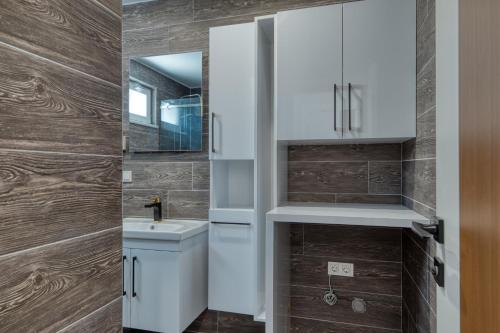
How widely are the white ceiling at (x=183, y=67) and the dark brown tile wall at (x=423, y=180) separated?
159cm

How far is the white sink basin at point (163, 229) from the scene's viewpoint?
196 centimetres

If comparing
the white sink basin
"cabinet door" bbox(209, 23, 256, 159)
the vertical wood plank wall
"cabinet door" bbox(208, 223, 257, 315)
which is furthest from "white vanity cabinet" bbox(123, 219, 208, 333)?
the vertical wood plank wall

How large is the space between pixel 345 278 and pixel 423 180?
0.97 meters

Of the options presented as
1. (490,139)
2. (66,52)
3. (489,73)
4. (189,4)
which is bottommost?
(490,139)

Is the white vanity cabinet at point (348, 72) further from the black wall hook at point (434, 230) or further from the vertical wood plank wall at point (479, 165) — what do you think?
the vertical wood plank wall at point (479, 165)

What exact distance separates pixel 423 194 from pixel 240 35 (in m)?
1.58

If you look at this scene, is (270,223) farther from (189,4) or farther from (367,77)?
(189,4)

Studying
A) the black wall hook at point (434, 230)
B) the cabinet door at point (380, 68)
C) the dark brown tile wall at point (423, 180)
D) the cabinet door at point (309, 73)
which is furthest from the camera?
the cabinet door at point (309, 73)

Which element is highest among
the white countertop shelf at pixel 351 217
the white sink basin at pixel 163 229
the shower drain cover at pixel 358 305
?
the white countertop shelf at pixel 351 217

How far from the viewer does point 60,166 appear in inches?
32.2

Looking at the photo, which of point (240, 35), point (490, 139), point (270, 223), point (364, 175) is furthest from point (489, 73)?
point (240, 35)

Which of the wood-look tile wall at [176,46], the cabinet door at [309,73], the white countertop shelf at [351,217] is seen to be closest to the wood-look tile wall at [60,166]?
the white countertop shelf at [351,217]

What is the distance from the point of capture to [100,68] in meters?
0.97

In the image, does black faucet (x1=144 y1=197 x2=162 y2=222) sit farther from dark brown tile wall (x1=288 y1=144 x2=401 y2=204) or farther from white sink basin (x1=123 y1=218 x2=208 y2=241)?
dark brown tile wall (x1=288 y1=144 x2=401 y2=204)
